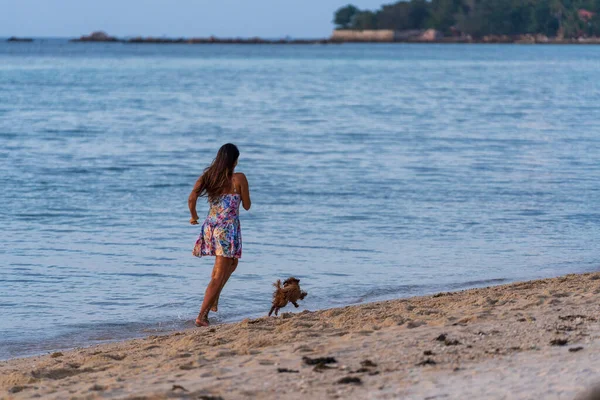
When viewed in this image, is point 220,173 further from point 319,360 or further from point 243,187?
point 319,360

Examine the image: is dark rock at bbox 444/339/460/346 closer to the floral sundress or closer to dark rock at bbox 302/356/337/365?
dark rock at bbox 302/356/337/365

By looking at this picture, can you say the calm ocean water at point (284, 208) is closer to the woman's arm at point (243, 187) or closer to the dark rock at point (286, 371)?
the woman's arm at point (243, 187)

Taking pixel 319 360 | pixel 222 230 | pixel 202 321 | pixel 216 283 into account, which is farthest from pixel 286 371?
pixel 202 321

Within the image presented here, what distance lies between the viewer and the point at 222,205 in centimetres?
822

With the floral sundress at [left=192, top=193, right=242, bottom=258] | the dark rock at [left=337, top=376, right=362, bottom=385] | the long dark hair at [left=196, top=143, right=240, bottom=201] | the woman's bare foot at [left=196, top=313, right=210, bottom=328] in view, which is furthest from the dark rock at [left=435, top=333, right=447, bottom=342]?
the woman's bare foot at [left=196, top=313, right=210, bottom=328]

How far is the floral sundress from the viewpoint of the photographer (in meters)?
8.22

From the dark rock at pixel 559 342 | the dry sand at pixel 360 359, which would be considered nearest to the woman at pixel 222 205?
the dry sand at pixel 360 359

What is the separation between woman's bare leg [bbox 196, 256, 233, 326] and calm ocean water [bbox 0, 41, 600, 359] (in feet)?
1.16

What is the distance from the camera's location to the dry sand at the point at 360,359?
5.73 metres

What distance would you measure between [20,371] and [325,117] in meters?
30.7

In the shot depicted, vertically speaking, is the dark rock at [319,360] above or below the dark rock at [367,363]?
below

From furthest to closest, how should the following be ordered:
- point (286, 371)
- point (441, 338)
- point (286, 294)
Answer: point (286, 294), point (441, 338), point (286, 371)

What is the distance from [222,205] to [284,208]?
8087 mm

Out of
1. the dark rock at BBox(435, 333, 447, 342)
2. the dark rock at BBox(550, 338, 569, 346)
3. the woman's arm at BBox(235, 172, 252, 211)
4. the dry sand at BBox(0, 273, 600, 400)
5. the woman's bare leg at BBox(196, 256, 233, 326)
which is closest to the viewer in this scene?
the dry sand at BBox(0, 273, 600, 400)
